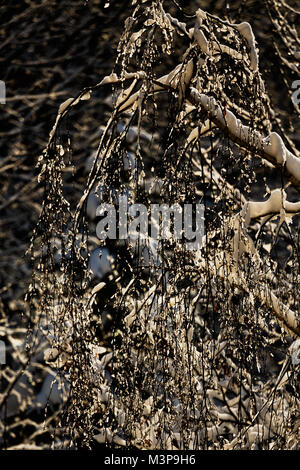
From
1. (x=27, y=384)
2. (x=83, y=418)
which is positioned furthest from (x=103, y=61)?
(x=83, y=418)

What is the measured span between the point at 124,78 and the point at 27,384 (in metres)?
3.57

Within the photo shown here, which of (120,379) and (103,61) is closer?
(120,379)

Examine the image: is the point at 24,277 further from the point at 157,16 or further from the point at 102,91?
the point at 157,16

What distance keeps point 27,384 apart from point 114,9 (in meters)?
3.25

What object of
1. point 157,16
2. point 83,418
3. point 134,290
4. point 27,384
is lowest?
point 27,384

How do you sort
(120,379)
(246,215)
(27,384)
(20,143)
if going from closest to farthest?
(120,379), (246,215), (27,384), (20,143)

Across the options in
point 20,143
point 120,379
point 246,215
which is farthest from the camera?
point 20,143

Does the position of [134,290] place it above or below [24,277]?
above

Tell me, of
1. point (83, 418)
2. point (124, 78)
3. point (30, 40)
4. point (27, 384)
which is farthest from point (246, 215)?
point (30, 40)

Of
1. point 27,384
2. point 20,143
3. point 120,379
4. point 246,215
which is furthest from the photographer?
point 20,143

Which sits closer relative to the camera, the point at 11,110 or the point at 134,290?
the point at 134,290

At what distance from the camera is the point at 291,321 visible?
1806 mm

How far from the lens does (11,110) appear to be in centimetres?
528

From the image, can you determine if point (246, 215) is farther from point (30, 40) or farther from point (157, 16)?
point (30, 40)
